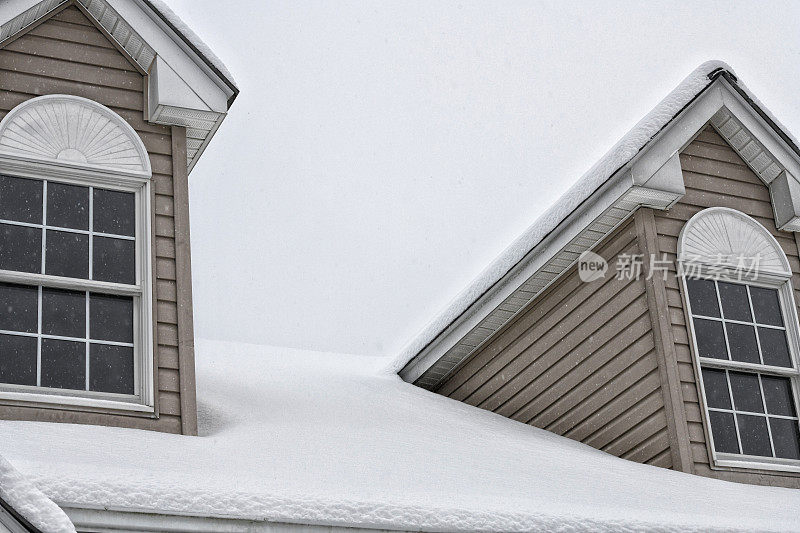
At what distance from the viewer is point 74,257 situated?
21.2ft

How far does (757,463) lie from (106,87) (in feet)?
17.4

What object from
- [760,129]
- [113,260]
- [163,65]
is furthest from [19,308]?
[760,129]

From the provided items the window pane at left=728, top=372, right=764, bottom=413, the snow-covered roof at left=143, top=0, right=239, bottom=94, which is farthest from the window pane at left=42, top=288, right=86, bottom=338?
the window pane at left=728, top=372, right=764, bottom=413

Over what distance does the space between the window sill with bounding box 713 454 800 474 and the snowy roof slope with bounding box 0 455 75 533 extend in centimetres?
559

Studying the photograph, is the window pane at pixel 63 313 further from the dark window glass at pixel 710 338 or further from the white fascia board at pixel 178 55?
the dark window glass at pixel 710 338

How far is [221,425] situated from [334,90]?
378 feet

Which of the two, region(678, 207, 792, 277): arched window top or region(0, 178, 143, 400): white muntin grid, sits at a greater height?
region(678, 207, 792, 277): arched window top

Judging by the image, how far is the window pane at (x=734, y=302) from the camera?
8398 millimetres

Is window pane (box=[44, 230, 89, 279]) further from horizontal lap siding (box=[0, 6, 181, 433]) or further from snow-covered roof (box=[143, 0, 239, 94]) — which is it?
snow-covered roof (box=[143, 0, 239, 94])

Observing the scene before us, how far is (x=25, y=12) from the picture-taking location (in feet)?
22.0

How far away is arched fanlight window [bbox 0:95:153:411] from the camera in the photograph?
6156 millimetres

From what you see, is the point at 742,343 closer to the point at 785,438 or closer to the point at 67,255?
the point at 785,438

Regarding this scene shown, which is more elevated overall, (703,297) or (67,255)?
(703,297)

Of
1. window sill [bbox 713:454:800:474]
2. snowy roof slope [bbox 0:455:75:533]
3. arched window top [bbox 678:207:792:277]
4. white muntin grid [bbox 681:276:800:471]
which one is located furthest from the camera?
arched window top [bbox 678:207:792:277]
